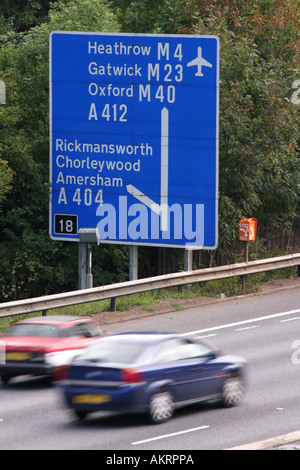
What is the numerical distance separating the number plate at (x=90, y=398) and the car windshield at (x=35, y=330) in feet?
11.6

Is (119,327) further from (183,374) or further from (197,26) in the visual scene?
(197,26)

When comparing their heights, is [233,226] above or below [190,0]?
below

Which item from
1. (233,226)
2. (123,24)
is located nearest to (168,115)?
(233,226)

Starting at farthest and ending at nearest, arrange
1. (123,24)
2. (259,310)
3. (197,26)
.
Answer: (123,24) → (197,26) → (259,310)

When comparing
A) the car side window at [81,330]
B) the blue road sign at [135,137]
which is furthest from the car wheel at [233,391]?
the blue road sign at [135,137]

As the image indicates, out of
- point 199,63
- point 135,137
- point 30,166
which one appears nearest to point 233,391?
point 135,137

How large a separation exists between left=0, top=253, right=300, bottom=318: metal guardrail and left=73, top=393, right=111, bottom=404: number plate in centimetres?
809

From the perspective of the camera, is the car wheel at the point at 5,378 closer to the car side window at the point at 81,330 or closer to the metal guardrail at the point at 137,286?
the car side window at the point at 81,330

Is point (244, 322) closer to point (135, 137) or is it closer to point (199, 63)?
point (135, 137)

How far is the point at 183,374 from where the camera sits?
14914 millimetres

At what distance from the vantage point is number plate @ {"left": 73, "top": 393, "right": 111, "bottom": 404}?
14.2m

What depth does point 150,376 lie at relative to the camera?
47.0 feet

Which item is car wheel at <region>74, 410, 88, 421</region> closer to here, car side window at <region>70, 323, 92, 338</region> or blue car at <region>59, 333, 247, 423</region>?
blue car at <region>59, 333, 247, 423</region>

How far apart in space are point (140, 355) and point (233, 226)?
52.7 feet
